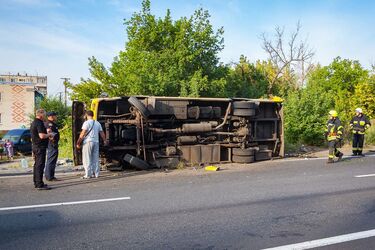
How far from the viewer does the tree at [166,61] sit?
682 inches

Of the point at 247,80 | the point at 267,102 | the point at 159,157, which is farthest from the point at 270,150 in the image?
the point at 247,80

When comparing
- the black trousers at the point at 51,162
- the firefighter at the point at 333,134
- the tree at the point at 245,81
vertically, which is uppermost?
the tree at the point at 245,81

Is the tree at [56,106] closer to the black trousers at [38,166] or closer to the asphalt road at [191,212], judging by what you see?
the asphalt road at [191,212]

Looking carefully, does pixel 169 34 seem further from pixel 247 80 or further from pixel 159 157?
pixel 159 157

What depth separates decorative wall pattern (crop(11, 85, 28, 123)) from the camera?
51.5 metres

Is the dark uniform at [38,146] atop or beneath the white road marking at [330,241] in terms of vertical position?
atop

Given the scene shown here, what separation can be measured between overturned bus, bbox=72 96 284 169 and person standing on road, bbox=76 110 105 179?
2.43ft

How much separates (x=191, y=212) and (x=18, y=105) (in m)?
52.9

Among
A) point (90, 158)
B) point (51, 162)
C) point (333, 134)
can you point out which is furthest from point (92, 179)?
point (333, 134)

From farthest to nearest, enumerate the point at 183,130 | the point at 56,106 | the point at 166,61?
the point at 56,106 < the point at 166,61 < the point at 183,130

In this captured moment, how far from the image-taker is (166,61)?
59.0 feet

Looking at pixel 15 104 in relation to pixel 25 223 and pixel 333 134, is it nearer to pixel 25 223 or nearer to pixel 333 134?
pixel 333 134

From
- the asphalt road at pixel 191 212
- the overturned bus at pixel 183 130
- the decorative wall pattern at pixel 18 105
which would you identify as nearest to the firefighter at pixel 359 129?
the overturned bus at pixel 183 130

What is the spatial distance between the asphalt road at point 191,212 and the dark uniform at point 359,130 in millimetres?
4269
